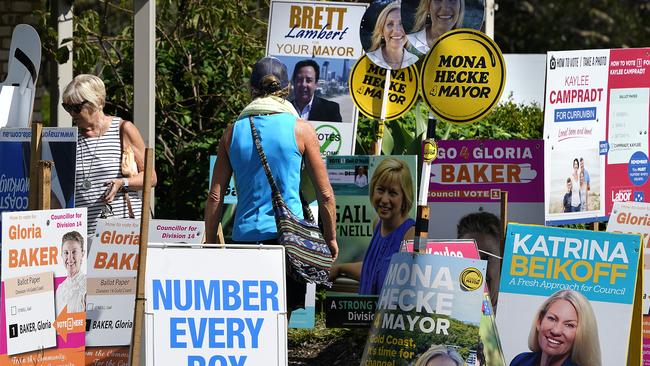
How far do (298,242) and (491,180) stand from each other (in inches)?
67.2

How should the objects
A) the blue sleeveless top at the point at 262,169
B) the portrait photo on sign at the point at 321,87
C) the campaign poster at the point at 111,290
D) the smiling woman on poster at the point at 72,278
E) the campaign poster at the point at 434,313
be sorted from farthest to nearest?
the portrait photo on sign at the point at 321,87 → the campaign poster at the point at 111,290 → the blue sleeveless top at the point at 262,169 → the smiling woman on poster at the point at 72,278 → the campaign poster at the point at 434,313

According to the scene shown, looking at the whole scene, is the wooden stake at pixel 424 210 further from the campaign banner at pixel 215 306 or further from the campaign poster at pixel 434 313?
the campaign banner at pixel 215 306

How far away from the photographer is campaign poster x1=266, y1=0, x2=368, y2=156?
30.1 feet

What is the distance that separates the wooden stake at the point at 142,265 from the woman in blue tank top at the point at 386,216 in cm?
227

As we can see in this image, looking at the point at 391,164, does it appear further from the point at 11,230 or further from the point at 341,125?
the point at 11,230

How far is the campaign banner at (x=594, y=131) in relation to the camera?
8391mm

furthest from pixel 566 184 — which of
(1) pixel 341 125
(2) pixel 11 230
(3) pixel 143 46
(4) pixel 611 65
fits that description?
(2) pixel 11 230

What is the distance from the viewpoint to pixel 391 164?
796 centimetres

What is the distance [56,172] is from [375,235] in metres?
2.21

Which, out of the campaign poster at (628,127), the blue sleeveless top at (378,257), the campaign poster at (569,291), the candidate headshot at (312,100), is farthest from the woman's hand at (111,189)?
the campaign poster at (628,127)

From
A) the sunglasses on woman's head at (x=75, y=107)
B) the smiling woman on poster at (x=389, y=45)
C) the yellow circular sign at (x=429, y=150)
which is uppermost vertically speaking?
the smiling woman on poster at (x=389, y=45)

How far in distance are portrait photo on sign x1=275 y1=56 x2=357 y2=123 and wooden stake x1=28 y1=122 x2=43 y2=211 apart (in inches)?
114

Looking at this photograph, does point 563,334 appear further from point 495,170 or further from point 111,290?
point 111,290

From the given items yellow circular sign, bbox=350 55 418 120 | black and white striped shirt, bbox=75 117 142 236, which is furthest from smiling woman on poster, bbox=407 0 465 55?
black and white striped shirt, bbox=75 117 142 236
